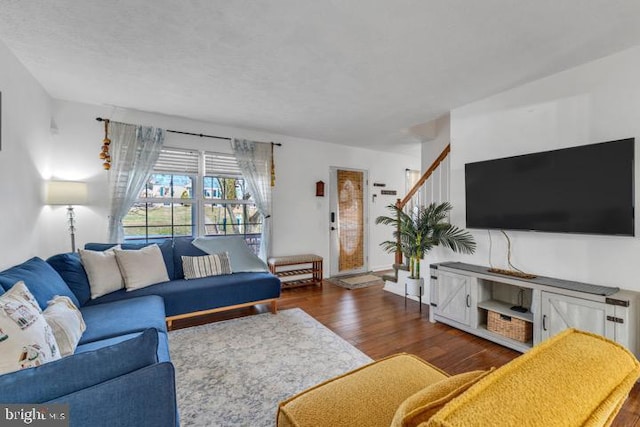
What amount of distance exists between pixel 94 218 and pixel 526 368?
167 inches

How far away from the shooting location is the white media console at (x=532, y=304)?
77.7 inches

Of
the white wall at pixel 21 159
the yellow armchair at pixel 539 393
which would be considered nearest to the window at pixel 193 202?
the white wall at pixel 21 159

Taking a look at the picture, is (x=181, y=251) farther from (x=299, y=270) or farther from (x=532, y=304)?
(x=532, y=304)

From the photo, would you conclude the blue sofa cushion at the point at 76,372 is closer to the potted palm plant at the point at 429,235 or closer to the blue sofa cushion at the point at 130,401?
the blue sofa cushion at the point at 130,401

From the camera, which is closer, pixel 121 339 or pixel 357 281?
pixel 121 339

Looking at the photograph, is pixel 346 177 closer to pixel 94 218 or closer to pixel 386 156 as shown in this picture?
pixel 386 156

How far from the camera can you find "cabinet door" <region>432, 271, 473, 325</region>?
9.19 ft

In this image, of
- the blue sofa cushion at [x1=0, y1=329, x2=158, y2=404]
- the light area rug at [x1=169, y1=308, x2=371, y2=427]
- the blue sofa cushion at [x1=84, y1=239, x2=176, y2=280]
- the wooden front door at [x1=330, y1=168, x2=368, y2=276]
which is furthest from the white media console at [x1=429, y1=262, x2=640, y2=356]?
the blue sofa cushion at [x1=84, y1=239, x2=176, y2=280]

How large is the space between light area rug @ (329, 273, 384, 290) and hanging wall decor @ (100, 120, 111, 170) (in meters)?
3.65

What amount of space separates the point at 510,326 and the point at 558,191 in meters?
1.27

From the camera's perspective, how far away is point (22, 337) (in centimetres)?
114

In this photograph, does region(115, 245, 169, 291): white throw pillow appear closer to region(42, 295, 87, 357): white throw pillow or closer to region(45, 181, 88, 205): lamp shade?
region(45, 181, 88, 205): lamp shade

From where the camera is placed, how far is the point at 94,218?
3381mm

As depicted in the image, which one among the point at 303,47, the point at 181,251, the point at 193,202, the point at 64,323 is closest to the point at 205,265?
the point at 181,251
